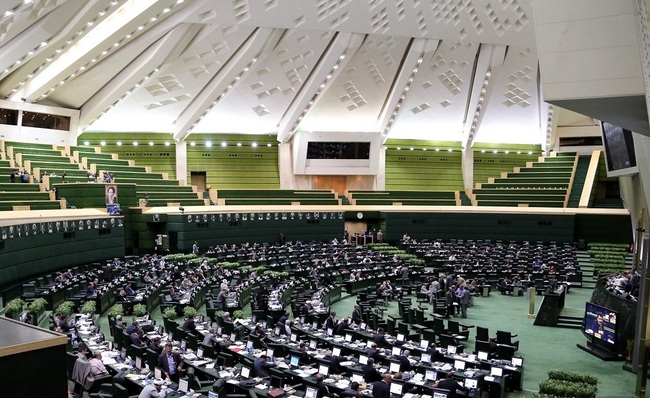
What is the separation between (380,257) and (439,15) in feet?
49.6

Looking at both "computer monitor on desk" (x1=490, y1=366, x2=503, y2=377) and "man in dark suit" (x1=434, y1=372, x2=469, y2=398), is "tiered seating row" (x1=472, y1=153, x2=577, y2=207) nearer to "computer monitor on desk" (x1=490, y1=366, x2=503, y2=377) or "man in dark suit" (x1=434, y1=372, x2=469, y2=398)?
"computer monitor on desk" (x1=490, y1=366, x2=503, y2=377)

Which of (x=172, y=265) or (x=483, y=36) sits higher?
(x=483, y=36)

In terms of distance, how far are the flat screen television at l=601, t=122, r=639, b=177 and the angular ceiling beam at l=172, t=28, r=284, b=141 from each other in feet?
68.0

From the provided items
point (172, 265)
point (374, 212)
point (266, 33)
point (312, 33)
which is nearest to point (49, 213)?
point (172, 265)

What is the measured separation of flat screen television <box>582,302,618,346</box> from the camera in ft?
57.1

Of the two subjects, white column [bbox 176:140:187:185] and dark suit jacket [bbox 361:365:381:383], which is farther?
white column [bbox 176:140:187:185]

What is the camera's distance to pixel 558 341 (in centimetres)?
1962

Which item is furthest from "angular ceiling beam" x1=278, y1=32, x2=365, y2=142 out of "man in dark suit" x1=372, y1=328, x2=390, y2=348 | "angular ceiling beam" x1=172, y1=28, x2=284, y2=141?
"man in dark suit" x1=372, y1=328, x2=390, y2=348

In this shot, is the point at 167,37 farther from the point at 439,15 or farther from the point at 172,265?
the point at 439,15

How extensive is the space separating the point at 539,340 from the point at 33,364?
17536mm

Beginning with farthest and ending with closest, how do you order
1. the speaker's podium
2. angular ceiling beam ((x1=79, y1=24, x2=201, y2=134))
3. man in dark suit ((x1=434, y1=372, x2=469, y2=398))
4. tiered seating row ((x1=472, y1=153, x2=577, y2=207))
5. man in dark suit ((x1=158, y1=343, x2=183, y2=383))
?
tiered seating row ((x1=472, y1=153, x2=577, y2=207)) < angular ceiling beam ((x1=79, y1=24, x2=201, y2=134)) < man in dark suit ((x1=158, y1=343, x2=183, y2=383)) < man in dark suit ((x1=434, y1=372, x2=469, y2=398)) < the speaker's podium

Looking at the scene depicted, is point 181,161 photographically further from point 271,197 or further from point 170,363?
point 170,363

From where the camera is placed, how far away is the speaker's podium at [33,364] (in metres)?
5.21

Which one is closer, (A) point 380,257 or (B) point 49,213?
(B) point 49,213
